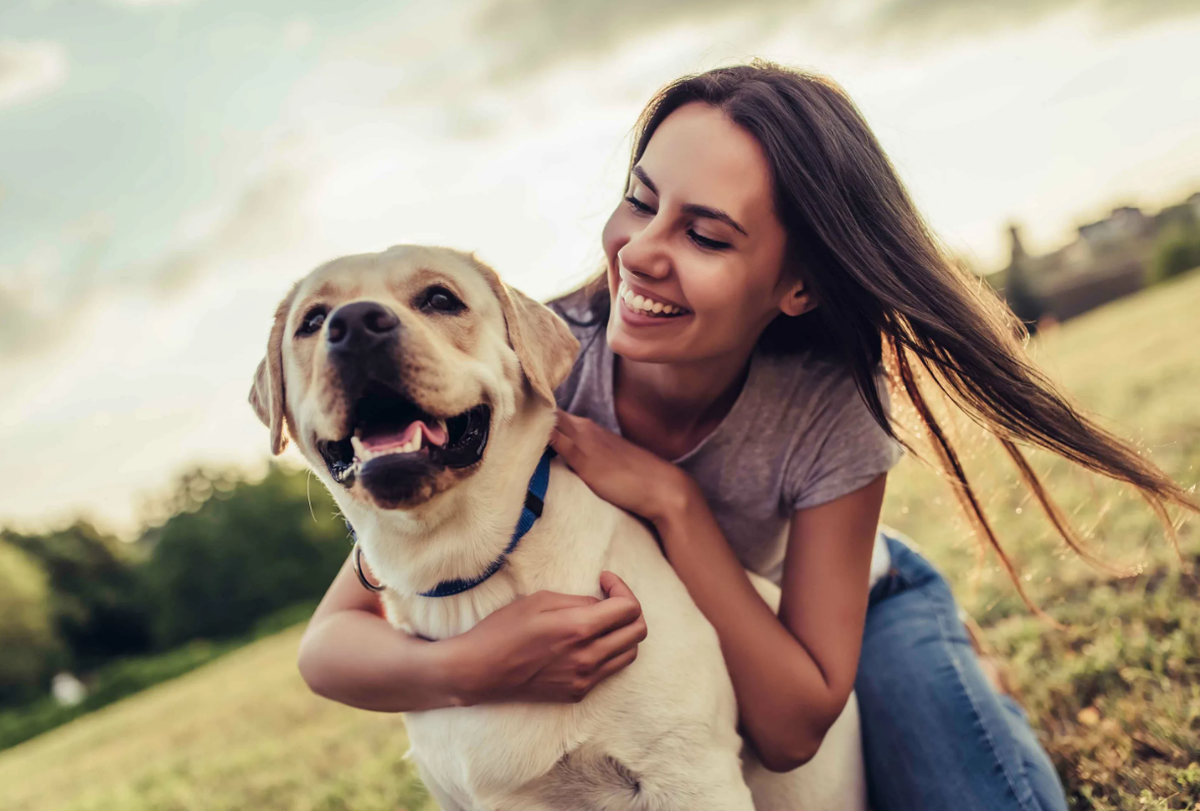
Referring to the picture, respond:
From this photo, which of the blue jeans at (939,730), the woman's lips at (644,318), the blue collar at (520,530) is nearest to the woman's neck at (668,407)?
the woman's lips at (644,318)

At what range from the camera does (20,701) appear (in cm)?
2495

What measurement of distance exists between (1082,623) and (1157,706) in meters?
0.88

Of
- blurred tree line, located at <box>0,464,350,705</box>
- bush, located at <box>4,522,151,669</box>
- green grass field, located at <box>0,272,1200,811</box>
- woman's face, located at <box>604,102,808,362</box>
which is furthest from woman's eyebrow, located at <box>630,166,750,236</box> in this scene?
bush, located at <box>4,522,151,669</box>

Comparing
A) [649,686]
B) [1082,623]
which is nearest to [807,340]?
[649,686]

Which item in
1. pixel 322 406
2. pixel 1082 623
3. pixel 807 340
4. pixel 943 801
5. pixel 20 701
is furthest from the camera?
pixel 20 701

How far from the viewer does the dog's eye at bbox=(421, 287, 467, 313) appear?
7.16 feet

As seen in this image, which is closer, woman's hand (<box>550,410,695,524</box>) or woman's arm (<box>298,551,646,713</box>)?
woman's arm (<box>298,551,646,713</box>)

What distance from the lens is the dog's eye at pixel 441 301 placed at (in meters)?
2.18

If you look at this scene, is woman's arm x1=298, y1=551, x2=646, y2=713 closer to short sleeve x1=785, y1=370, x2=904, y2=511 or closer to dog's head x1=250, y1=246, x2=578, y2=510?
dog's head x1=250, y1=246, x2=578, y2=510

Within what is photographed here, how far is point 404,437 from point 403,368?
0.17 metres

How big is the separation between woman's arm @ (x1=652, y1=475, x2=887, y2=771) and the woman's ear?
572 mm

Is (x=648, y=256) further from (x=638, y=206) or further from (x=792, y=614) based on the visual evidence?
(x=792, y=614)

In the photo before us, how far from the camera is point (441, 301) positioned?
219 centimetres

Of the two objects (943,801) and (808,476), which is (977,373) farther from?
(943,801)
